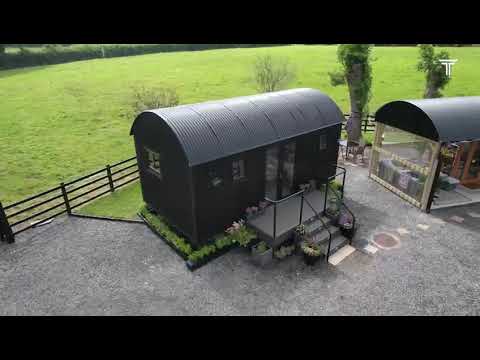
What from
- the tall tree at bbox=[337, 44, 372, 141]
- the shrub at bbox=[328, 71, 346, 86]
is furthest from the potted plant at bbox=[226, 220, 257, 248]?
→ the shrub at bbox=[328, 71, 346, 86]

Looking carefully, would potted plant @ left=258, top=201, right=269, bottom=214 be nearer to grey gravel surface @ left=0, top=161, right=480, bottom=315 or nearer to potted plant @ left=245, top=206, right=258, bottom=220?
potted plant @ left=245, top=206, right=258, bottom=220

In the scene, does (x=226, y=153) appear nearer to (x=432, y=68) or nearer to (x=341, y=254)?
(x=341, y=254)

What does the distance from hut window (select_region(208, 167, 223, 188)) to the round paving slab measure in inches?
266

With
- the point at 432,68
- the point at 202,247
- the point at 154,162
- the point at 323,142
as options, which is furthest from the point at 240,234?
the point at 432,68

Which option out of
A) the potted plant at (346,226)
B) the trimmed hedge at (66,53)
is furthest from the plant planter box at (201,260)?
the trimmed hedge at (66,53)

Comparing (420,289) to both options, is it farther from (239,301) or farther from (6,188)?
(6,188)

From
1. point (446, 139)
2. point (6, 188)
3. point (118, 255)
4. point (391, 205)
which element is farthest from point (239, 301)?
point (6, 188)

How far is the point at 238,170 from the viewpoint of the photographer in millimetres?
11977

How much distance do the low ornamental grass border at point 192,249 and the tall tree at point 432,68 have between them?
62.1 ft

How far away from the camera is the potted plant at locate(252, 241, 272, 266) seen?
11.3m

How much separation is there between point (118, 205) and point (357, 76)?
16078 mm

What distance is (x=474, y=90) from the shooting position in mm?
39031

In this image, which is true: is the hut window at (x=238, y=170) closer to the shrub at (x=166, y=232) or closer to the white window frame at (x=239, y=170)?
the white window frame at (x=239, y=170)

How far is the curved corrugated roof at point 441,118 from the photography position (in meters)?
13.3
